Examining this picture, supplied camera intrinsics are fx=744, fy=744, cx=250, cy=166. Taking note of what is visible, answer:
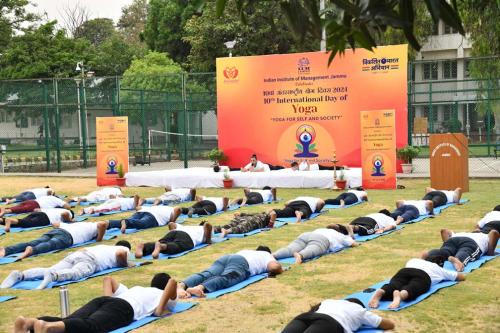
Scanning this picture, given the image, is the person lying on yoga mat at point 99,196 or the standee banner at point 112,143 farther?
the standee banner at point 112,143

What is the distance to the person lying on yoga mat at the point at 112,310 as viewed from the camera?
Result: 485cm

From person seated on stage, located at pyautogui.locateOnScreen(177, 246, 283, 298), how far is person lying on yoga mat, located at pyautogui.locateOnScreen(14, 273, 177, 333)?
44 cm

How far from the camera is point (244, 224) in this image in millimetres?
10352

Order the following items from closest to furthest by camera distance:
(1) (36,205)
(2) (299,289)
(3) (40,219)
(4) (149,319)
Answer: (4) (149,319) → (2) (299,289) → (3) (40,219) → (1) (36,205)

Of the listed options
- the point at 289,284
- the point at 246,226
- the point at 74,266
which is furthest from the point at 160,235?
the point at 289,284

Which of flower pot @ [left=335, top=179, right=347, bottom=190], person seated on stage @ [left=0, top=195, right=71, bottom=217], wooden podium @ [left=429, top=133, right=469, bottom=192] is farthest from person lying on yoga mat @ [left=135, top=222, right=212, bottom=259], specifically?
flower pot @ [left=335, top=179, right=347, bottom=190]

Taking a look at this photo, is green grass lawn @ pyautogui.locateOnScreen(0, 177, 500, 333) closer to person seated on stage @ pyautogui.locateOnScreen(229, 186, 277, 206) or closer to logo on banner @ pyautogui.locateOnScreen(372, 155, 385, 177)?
person seated on stage @ pyautogui.locateOnScreen(229, 186, 277, 206)

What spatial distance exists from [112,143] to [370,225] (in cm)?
1014

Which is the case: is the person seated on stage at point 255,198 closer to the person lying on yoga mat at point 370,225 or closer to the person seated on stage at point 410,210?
the person seated on stage at point 410,210

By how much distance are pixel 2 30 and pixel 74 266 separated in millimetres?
30557

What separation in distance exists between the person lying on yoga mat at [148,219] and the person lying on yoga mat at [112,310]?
4.69m

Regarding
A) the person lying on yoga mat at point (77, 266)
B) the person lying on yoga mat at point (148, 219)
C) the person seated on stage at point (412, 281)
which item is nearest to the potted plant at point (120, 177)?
the person lying on yoga mat at point (148, 219)

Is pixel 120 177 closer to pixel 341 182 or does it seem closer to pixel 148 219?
pixel 341 182

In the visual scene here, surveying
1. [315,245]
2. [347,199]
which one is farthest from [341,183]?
[315,245]
